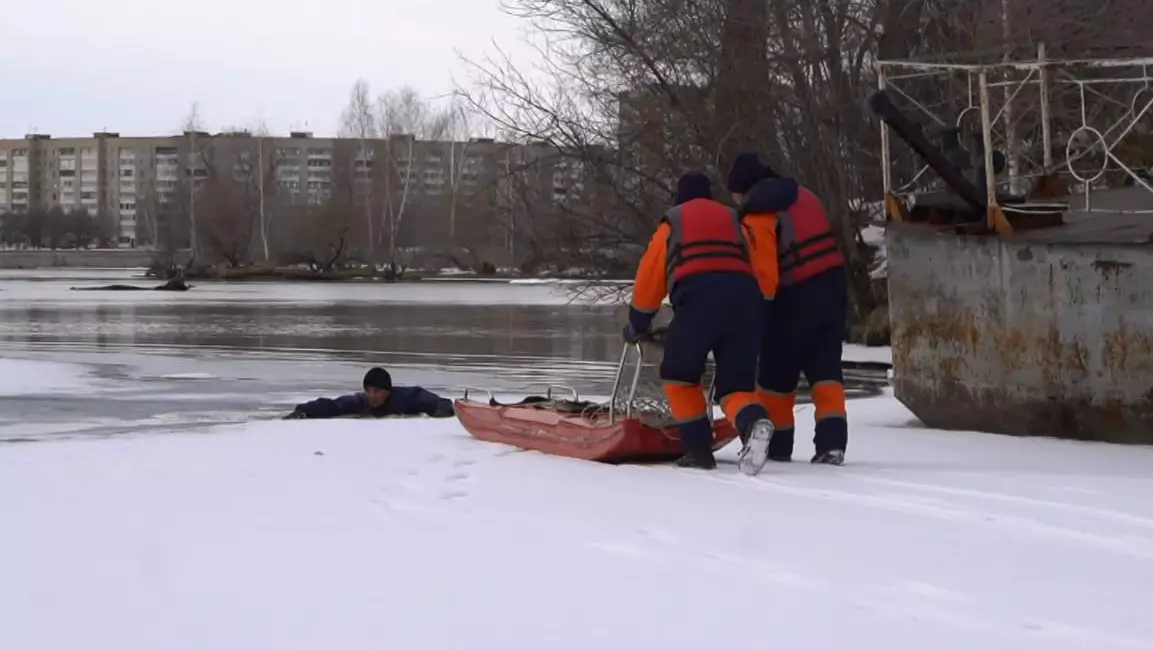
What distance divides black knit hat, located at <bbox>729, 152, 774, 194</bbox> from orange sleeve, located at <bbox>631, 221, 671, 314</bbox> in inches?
27.1

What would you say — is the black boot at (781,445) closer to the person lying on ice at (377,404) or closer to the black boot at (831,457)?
the black boot at (831,457)

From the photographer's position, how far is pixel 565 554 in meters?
5.61

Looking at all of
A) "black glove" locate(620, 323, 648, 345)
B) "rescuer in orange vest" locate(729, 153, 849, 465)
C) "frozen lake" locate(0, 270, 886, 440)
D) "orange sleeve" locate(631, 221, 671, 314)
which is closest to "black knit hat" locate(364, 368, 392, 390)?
"frozen lake" locate(0, 270, 886, 440)

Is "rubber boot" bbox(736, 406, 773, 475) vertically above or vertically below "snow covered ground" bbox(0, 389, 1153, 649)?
above

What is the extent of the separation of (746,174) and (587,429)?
1752 mm

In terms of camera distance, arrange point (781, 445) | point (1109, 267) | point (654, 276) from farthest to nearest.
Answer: point (1109, 267) → point (781, 445) → point (654, 276)

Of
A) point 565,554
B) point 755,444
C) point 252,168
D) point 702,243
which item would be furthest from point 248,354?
point 252,168

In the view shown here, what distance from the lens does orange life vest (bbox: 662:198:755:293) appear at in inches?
307

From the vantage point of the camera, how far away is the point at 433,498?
690 cm

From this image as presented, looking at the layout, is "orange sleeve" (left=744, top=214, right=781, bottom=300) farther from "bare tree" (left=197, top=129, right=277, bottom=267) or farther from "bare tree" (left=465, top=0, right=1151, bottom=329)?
"bare tree" (left=197, top=129, right=277, bottom=267)

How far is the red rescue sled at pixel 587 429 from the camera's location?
27.0 feet

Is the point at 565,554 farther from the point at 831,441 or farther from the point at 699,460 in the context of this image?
the point at 831,441

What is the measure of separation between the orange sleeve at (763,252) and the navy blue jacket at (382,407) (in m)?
5.72

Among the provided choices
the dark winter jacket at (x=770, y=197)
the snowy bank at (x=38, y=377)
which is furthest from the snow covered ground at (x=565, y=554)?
the snowy bank at (x=38, y=377)
